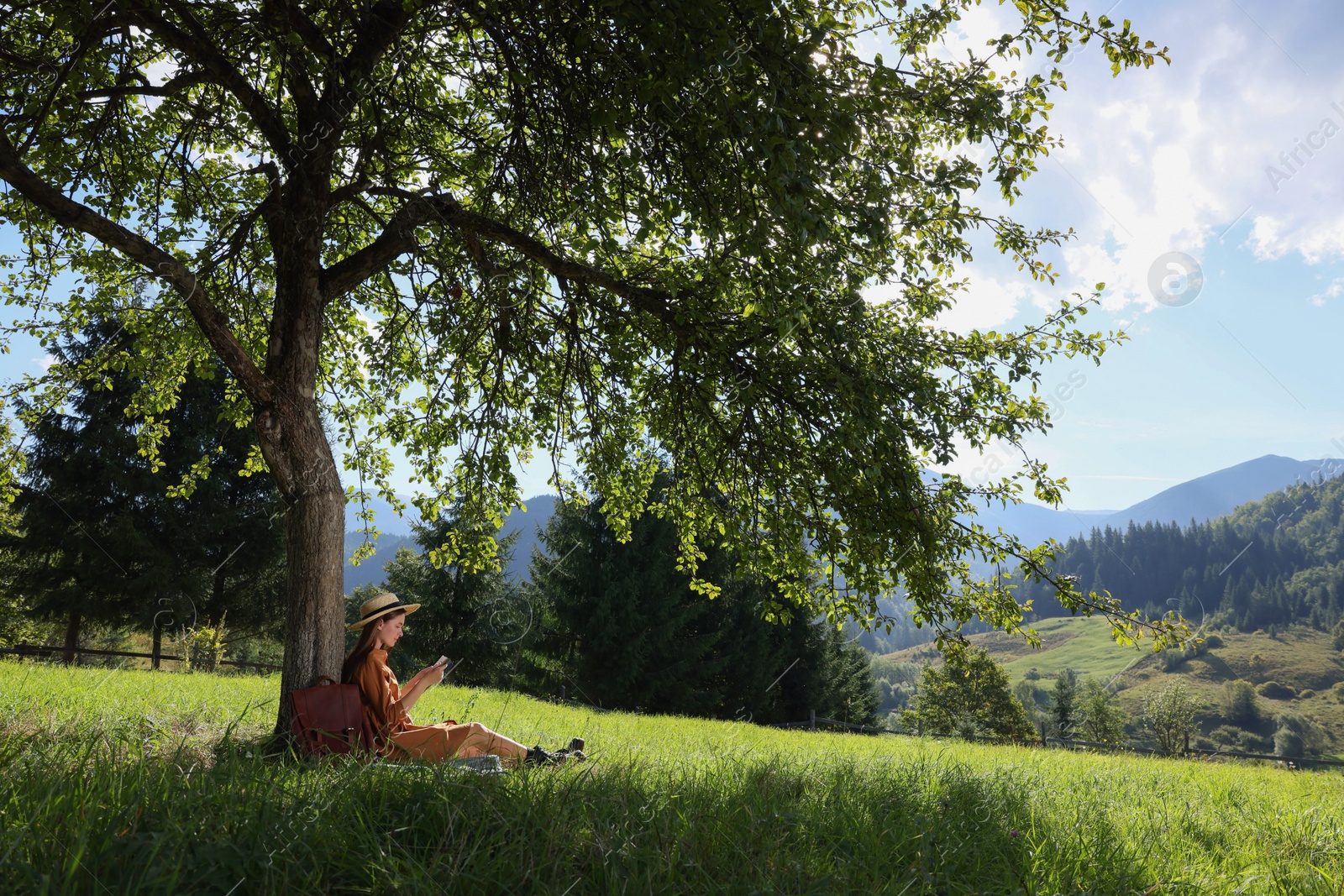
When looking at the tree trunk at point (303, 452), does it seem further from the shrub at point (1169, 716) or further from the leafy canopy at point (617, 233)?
the shrub at point (1169, 716)

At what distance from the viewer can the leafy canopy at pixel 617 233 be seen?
16.7 feet

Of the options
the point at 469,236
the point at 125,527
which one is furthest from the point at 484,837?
the point at 125,527

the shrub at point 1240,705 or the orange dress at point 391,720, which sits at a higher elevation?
the orange dress at point 391,720

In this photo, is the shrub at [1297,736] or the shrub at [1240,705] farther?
the shrub at [1240,705]

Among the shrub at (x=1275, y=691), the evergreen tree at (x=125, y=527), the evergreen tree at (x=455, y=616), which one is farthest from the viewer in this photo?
the shrub at (x=1275, y=691)

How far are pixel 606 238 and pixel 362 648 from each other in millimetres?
4188

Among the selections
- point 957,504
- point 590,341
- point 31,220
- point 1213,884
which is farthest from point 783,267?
point 31,220

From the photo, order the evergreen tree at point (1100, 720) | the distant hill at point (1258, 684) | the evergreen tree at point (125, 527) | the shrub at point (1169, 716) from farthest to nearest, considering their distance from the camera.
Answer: the distant hill at point (1258, 684) < the evergreen tree at point (1100, 720) < the shrub at point (1169, 716) < the evergreen tree at point (125, 527)

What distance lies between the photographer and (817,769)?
241 inches

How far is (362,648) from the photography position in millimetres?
6129

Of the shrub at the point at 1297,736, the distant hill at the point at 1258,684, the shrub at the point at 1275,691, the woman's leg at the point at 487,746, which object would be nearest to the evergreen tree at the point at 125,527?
the woman's leg at the point at 487,746

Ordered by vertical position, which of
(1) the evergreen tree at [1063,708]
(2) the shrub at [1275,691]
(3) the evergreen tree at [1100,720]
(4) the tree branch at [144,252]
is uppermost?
(4) the tree branch at [144,252]

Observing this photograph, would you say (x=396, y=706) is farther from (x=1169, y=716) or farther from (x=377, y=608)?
(x=1169, y=716)

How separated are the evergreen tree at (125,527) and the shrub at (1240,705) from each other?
194528 mm
